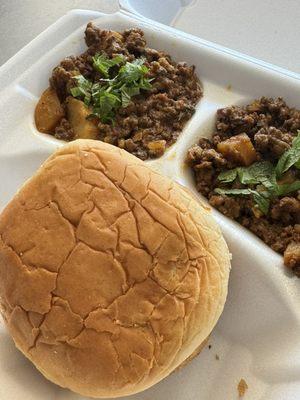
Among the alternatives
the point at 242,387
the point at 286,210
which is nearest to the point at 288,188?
the point at 286,210

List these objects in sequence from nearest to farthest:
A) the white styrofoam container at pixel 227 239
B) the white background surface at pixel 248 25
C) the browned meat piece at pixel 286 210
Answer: the white styrofoam container at pixel 227 239, the browned meat piece at pixel 286 210, the white background surface at pixel 248 25

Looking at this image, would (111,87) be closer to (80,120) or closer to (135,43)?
(80,120)


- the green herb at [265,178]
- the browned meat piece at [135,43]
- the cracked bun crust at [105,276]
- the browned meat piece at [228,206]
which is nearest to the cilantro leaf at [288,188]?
the green herb at [265,178]

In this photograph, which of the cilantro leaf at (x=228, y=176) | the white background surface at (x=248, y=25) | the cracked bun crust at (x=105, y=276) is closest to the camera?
the cracked bun crust at (x=105, y=276)

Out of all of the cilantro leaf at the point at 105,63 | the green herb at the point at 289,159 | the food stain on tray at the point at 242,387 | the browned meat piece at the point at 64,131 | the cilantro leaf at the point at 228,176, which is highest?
the green herb at the point at 289,159

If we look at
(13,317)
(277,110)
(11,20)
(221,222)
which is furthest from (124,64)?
(11,20)

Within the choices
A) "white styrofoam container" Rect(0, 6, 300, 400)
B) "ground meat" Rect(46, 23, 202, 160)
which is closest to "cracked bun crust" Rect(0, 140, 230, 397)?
"white styrofoam container" Rect(0, 6, 300, 400)

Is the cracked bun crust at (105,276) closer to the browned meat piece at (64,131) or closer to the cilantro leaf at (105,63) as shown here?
the browned meat piece at (64,131)
